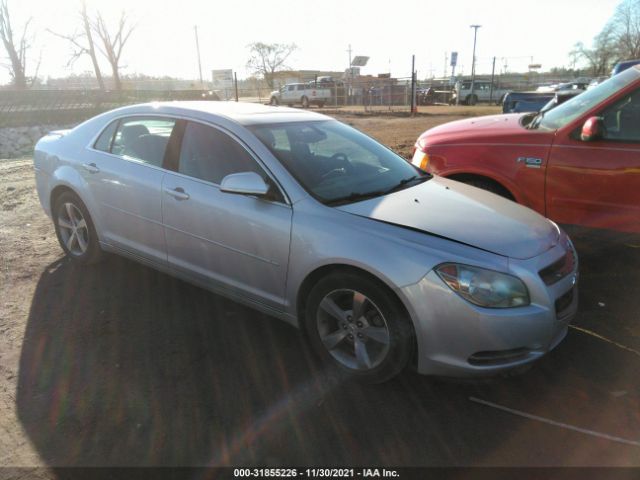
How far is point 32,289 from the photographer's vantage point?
416 cm

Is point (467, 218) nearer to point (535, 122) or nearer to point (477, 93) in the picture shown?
point (535, 122)

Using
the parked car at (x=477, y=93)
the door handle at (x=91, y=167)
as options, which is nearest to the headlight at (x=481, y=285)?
the door handle at (x=91, y=167)

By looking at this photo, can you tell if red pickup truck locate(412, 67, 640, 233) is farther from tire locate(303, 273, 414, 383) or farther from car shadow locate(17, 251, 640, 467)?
tire locate(303, 273, 414, 383)

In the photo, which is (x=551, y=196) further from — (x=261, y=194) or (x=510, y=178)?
(x=261, y=194)

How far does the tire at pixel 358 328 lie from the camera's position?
8.69 ft

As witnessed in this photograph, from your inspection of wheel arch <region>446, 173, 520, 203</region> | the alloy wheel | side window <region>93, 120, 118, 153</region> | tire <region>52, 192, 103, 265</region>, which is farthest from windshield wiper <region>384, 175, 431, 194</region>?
tire <region>52, 192, 103, 265</region>

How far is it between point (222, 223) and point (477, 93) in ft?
119

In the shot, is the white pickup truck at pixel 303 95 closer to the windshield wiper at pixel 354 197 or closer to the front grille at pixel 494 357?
the windshield wiper at pixel 354 197

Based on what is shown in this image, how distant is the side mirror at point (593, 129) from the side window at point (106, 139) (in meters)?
4.12

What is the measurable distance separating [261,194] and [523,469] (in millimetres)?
2060

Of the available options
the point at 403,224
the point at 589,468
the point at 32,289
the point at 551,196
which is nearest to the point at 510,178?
the point at 551,196

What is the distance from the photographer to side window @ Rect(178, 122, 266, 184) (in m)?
3.31

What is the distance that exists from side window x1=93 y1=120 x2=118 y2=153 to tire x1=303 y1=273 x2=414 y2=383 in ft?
8.23

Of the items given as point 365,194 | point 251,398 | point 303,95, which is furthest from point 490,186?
point 303,95
